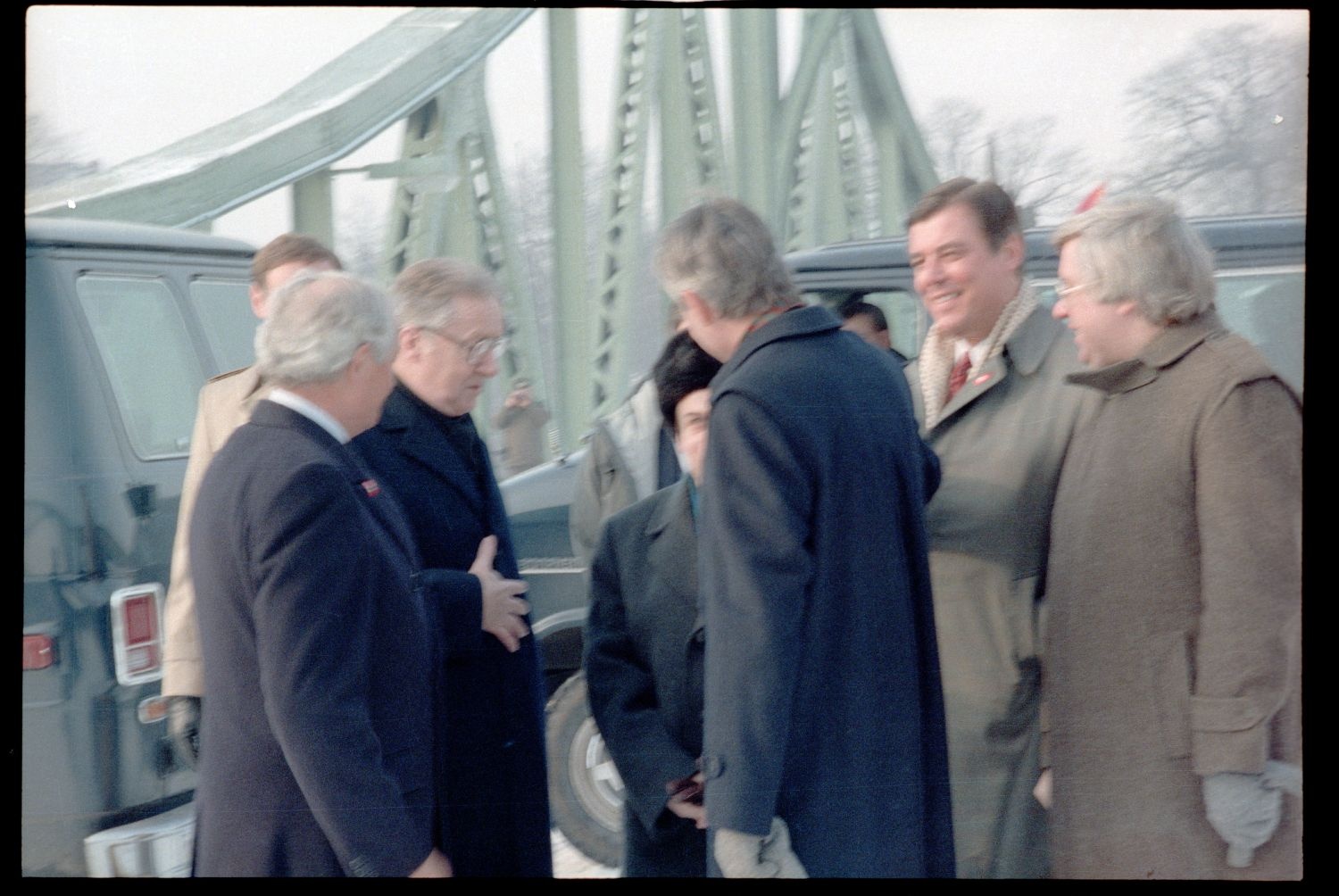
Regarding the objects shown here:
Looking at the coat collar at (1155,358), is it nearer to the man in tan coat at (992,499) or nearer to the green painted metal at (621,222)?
the man in tan coat at (992,499)

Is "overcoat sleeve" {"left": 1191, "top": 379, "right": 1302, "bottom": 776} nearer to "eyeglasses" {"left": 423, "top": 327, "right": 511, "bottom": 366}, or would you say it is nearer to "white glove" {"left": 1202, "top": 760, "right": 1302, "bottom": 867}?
"white glove" {"left": 1202, "top": 760, "right": 1302, "bottom": 867}

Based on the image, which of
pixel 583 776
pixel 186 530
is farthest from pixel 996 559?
pixel 186 530

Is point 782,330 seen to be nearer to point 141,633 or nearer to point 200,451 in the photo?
point 200,451

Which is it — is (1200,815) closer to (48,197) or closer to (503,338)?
(503,338)

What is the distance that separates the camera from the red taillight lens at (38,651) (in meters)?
2.87

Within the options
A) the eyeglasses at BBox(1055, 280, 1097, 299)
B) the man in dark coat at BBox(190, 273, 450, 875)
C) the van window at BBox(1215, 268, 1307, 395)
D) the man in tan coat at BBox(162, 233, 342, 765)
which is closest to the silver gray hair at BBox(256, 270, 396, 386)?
the man in dark coat at BBox(190, 273, 450, 875)

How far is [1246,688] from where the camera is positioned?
2.56 m

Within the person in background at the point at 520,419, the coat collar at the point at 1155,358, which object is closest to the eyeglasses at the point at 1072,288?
the coat collar at the point at 1155,358

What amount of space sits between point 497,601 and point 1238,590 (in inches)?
56.9

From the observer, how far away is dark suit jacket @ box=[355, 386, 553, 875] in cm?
265

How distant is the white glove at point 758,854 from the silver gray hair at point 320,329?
106 cm

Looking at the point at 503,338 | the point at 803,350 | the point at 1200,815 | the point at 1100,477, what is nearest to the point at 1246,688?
the point at 1200,815

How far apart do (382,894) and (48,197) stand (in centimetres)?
162

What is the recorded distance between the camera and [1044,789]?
2830 millimetres
